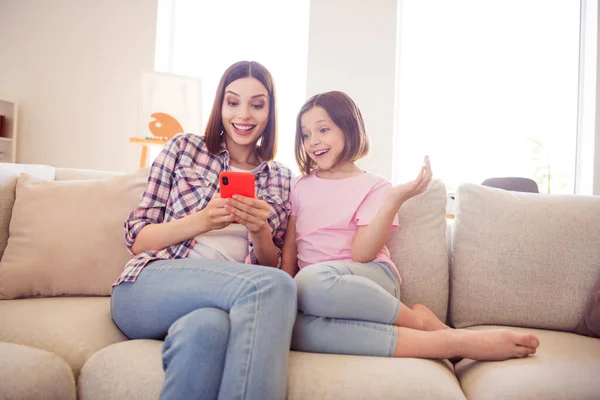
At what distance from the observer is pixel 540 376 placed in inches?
39.6

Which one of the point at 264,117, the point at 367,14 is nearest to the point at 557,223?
the point at 264,117

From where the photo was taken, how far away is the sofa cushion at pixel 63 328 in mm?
1119

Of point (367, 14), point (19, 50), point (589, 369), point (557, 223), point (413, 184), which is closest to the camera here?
point (589, 369)

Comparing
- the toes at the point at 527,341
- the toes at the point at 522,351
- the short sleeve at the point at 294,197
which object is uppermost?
the short sleeve at the point at 294,197

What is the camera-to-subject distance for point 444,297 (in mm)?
1458

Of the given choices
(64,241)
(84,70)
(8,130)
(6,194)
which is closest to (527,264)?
(64,241)

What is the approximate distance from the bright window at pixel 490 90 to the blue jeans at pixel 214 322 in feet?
9.78

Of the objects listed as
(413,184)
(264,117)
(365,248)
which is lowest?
(365,248)

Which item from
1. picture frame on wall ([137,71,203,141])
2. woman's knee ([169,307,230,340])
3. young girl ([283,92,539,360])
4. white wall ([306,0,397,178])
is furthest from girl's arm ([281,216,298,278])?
white wall ([306,0,397,178])

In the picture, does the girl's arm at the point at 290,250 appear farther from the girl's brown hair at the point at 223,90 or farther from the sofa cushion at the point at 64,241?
the sofa cushion at the point at 64,241

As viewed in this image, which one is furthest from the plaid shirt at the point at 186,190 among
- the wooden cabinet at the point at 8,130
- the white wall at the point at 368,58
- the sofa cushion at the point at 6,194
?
the wooden cabinet at the point at 8,130

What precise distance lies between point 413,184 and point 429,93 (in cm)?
290

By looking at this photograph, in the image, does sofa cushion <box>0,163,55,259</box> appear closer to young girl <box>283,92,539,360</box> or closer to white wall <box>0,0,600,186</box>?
young girl <box>283,92,539,360</box>

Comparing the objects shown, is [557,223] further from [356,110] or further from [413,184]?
[356,110]
